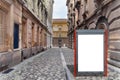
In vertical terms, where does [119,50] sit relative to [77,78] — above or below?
above

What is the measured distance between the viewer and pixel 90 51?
6.80 metres

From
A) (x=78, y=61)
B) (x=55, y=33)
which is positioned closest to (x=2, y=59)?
(x=78, y=61)

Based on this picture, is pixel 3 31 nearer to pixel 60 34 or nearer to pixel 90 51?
pixel 90 51

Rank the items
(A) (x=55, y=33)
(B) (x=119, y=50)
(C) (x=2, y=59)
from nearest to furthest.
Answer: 1. (C) (x=2, y=59)
2. (B) (x=119, y=50)
3. (A) (x=55, y=33)

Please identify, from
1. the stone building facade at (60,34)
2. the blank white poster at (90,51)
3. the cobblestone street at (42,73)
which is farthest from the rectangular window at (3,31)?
the stone building facade at (60,34)

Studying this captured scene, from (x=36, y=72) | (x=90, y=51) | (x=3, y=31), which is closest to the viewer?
(x=90, y=51)

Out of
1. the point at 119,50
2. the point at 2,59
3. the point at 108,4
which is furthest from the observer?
the point at 108,4

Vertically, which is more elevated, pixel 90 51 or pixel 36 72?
pixel 90 51

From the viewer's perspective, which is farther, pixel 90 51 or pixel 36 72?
pixel 36 72

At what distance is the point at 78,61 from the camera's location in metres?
6.79

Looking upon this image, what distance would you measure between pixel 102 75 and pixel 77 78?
3.28 feet

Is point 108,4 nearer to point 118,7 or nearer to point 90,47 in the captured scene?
point 118,7

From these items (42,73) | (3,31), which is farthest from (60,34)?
(42,73)

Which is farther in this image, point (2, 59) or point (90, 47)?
point (2, 59)
